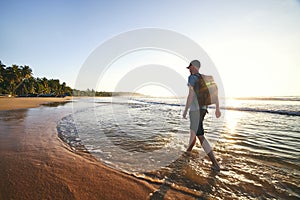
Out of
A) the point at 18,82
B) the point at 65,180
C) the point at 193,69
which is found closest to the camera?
the point at 65,180

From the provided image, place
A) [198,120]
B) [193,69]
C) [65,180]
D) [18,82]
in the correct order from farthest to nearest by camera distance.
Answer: [18,82], [193,69], [198,120], [65,180]

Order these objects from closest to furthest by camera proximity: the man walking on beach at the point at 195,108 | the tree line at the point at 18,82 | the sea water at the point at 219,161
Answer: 1. the sea water at the point at 219,161
2. the man walking on beach at the point at 195,108
3. the tree line at the point at 18,82

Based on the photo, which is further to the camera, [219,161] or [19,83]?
[19,83]

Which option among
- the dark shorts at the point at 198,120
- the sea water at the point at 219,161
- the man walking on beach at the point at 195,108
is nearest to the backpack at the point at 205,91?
the man walking on beach at the point at 195,108

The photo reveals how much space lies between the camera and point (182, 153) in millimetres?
3762

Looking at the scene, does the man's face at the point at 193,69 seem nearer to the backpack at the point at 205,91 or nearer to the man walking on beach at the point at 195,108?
the man walking on beach at the point at 195,108

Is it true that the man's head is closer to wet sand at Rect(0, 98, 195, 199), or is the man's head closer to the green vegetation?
wet sand at Rect(0, 98, 195, 199)

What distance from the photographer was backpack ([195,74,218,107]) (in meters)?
3.18

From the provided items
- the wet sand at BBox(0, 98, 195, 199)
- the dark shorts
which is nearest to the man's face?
the dark shorts

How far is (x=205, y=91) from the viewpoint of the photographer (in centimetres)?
321

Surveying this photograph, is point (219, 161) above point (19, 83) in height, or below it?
below

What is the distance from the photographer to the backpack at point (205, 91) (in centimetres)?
318

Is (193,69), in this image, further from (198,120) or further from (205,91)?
(198,120)

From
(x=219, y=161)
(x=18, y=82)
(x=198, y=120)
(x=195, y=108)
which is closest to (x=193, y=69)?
(x=195, y=108)
